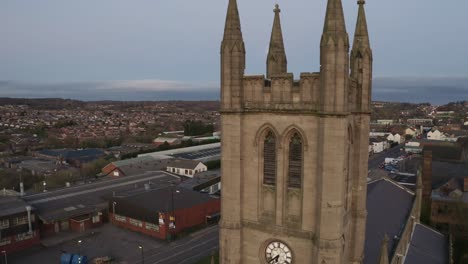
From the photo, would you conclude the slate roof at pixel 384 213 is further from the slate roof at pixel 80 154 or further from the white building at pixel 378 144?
the white building at pixel 378 144

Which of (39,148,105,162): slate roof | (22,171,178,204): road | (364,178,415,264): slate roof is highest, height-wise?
(364,178,415,264): slate roof

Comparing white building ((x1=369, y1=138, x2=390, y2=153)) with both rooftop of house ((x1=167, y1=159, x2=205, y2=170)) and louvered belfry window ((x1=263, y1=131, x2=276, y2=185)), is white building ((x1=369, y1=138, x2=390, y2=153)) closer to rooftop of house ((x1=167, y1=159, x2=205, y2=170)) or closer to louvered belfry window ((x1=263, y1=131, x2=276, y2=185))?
rooftop of house ((x1=167, y1=159, x2=205, y2=170))

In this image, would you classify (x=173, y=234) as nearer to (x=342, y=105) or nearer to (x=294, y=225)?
(x=294, y=225)

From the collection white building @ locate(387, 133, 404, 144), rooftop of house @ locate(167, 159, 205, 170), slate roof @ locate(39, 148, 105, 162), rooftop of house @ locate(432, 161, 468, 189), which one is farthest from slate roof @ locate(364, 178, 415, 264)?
white building @ locate(387, 133, 404, 144)

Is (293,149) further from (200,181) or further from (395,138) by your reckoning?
(395,138)

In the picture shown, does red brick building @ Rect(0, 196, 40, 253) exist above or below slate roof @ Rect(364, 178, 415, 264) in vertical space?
below

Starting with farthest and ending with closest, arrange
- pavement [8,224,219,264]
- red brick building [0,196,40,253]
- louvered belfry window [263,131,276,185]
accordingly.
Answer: red brick building [0,196,40,253] < pavement [8,224,219,264] < louvered belfry window [263,131,276,185]

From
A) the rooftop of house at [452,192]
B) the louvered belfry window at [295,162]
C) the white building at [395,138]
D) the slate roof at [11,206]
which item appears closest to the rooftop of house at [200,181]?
the slate roof at [11,206]

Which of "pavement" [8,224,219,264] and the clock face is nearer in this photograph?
the clock face

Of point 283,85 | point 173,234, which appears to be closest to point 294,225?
point 283,85
